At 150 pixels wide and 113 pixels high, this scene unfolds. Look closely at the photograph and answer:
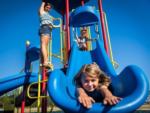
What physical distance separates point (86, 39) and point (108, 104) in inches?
180

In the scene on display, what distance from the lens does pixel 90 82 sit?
3230 mm

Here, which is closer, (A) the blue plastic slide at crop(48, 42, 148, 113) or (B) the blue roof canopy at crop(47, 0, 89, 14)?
(A) the blue plastic slide at crop(48, 42, 148, 113)

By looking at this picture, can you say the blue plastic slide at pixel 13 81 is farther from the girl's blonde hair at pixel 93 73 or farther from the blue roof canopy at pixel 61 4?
the girl's blonde hair at pixel 93 73

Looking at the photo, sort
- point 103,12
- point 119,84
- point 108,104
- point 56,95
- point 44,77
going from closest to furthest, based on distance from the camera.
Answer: point 108,104
point 56,95
point 119,84
point 44,77
point 103,12

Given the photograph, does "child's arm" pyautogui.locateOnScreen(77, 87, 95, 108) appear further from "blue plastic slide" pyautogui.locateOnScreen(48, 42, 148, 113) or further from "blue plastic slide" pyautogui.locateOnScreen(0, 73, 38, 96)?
"blue plastic slide" pyautogui.locateOnScreen(0, 73, 38, 96)

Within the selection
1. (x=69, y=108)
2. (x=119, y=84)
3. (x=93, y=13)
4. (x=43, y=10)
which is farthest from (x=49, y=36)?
(x=69, y=108)

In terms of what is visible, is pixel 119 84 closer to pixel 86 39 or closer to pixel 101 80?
pixel 101 80

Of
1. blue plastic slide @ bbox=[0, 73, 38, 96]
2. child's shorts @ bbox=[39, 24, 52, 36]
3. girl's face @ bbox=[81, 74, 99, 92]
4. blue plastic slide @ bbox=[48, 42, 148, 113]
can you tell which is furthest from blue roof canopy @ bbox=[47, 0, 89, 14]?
girl's face @ bbox=[81, 74, 99, 92]

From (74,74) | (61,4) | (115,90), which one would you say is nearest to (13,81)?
(61,4)

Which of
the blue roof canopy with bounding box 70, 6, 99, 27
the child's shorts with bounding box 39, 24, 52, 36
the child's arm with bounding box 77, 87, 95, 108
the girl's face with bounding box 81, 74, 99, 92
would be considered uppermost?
the blue roof canopy with bounding box 70, 6, 99, 27

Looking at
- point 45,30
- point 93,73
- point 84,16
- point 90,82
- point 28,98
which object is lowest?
point 28,98

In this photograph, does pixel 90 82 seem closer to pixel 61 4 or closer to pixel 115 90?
pixel 115 90

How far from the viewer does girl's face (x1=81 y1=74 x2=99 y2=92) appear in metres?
3.23

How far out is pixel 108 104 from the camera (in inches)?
119
